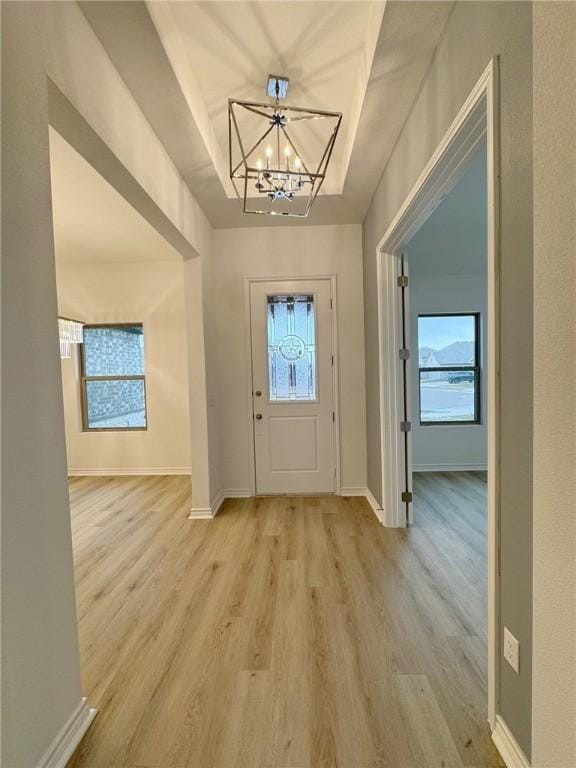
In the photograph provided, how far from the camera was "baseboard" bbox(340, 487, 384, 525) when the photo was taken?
3182mm

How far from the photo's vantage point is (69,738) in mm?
1262

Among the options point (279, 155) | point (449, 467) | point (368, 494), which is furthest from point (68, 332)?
point (449, 467)

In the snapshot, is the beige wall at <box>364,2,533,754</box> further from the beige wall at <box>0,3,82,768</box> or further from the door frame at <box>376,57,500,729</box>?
the beige wall at <box>0,3,82,768</box>

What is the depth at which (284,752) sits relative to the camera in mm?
1258

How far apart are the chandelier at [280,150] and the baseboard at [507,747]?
246 centimetres

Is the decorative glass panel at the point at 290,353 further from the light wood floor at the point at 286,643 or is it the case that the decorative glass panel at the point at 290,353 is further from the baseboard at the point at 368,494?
the light wood floor at the point at 286,643

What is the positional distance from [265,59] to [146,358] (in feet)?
12.2

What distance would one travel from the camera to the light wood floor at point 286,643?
1.29 metres

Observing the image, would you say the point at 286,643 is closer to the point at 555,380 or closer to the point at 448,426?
the point at 555,380

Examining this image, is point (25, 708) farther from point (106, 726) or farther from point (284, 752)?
point (284, 752)

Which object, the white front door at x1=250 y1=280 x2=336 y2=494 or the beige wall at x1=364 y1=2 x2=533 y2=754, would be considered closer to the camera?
the beige wall at x1=364 y1=2 x2=533 y2=754

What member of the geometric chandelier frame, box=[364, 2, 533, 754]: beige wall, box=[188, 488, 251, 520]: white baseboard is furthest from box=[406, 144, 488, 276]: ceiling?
box=[188, 488, 251, 520]: white baseboard

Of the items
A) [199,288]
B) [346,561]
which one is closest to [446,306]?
[199,288]

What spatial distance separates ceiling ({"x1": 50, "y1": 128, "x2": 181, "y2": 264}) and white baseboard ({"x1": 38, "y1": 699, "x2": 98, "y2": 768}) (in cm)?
279
